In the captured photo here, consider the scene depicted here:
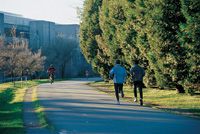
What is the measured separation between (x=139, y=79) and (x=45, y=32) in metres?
59.4

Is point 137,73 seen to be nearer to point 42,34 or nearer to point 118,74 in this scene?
point 118,74

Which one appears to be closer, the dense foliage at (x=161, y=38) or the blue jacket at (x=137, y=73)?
the blue jacket at (x=137, y=73)

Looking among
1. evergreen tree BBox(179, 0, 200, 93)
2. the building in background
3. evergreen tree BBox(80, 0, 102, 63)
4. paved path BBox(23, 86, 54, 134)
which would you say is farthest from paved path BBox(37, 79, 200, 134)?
the building in background

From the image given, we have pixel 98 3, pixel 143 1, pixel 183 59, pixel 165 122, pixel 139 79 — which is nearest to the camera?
pixel 165 122

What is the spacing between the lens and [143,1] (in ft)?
50.1

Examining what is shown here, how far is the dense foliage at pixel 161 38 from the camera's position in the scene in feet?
40.4

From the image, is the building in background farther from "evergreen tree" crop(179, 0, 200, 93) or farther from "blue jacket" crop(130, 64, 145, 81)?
"blue jacket" crop(130, 64, 145, 81)

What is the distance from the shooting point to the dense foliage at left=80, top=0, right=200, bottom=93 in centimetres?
1233

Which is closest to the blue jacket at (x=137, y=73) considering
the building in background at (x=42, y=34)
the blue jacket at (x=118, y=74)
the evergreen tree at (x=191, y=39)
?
the blue jacket at (x=118, y=74)

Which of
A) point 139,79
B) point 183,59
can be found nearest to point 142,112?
point 139,79

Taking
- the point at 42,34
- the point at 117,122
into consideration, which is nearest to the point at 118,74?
the point at 117,122

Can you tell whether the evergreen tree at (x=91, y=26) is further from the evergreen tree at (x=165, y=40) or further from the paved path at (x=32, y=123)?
the paved path at (x=32, y=123)

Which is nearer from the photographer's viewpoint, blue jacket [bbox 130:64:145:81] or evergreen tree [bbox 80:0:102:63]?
blue jacket [bbox 130:64:145:81]

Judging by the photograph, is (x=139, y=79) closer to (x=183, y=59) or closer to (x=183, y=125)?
(x=183, y=59)
